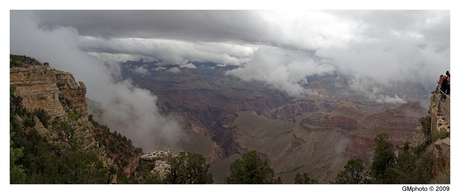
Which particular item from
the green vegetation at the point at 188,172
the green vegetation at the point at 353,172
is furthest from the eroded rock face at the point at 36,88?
the green vegetation at the point at 353,172

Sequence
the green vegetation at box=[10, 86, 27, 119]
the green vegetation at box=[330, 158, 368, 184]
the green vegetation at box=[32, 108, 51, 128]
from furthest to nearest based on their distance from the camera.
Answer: the green vegetation at box=[32, 108, 51, 128] < the green vegetation at box=[10, 86, 27, 119] < the green vegetation at box=[330, 158, 368, 184]

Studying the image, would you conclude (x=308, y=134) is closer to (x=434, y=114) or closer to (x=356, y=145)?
(x=356, y=145)

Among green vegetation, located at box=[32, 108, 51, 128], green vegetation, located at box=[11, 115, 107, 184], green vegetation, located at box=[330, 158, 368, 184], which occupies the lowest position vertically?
green vegetation, located at box=[330, 158, 368, 184]

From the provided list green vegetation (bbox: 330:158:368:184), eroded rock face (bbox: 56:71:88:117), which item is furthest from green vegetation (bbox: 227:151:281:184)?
eroded rock face (bbox: 56:71:88:117)

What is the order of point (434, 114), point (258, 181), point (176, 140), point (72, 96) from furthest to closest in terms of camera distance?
point (176, 140)
point (72, 96)
point (434, 114)
point (258, 181)

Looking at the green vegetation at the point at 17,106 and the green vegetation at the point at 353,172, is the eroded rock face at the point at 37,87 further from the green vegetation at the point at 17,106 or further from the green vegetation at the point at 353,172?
the green vegetation at the point at 353,172

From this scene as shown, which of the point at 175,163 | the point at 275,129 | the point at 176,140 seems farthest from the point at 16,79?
the point at 275,129

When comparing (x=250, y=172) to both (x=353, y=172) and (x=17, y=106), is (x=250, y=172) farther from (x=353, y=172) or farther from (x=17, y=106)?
(x=17, y=106)

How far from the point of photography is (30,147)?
1938 cm

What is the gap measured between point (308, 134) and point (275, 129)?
33.5 m

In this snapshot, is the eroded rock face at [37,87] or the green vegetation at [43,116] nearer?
the eroded rock face at [37,87]

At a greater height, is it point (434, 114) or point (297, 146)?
point (434, 114)

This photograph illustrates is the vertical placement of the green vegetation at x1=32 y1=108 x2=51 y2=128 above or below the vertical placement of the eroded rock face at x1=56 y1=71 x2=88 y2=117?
below

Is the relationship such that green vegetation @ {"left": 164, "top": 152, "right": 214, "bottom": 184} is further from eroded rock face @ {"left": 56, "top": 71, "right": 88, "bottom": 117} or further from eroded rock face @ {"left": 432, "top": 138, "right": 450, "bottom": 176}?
eroded rock face @ {"left": 56, "top": 71, "right": 88, "bottom": 117}
